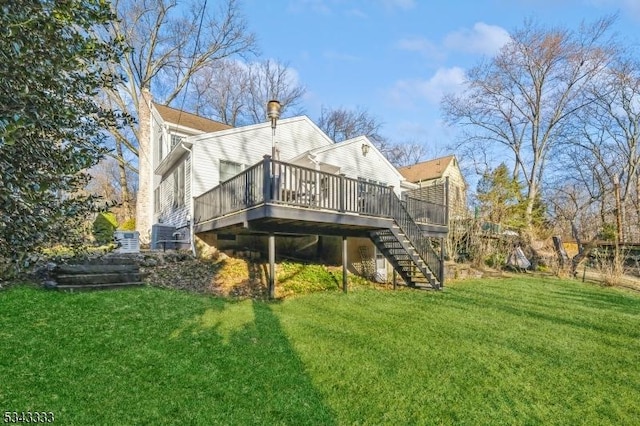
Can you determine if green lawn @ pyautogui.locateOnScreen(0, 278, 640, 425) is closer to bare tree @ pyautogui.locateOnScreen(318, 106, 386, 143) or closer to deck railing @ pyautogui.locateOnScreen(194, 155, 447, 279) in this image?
deck railing @ pyautogui.locateOnScreen(194, 155, 447, 279)

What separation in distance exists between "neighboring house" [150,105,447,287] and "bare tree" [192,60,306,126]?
12.0 meters

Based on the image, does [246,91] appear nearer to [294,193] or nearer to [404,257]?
[404,257]

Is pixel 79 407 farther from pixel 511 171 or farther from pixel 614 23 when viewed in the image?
pixel 614 23

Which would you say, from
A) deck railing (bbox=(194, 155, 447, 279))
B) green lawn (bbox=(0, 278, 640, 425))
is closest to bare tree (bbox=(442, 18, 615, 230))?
deck railing (bbox=(194, 155, 447, 279))

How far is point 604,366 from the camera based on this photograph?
4387mm

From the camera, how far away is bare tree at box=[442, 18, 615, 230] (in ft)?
71.7

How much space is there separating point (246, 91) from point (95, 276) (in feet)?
77.5

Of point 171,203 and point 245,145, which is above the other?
point 245,145

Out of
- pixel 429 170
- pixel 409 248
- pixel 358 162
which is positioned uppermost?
pixel 429 170

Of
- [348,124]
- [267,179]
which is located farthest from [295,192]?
[348,124]

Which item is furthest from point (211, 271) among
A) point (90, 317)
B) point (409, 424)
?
point (409, 424)

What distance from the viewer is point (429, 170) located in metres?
25.2

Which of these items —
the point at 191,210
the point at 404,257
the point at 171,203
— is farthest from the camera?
the point at 171,203

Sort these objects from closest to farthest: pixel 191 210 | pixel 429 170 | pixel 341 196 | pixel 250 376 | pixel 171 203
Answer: pixel 250 376
pixel 341 196
pixel 191 210
pixel 171 203
pixel 429 170
